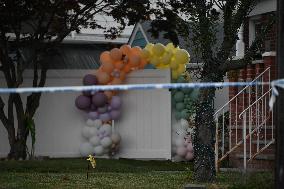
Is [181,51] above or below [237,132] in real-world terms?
above

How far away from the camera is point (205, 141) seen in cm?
926

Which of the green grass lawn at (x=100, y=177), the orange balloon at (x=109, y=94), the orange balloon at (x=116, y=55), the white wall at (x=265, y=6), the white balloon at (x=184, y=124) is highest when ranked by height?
the white wall at (x=265, y=6)

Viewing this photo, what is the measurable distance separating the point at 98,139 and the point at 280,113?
32.4 feet

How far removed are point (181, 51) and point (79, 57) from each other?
6782mm

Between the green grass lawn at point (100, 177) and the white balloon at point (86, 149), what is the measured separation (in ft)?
6.32

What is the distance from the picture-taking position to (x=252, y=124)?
12.9 meters

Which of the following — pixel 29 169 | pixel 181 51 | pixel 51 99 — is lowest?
pixel 29 169

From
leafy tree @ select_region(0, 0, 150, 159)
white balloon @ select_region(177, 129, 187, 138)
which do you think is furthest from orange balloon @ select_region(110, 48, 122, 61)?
white balloon @ select_region(177, 129, 187, 138)

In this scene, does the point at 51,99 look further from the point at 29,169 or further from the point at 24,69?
the point at 29,169

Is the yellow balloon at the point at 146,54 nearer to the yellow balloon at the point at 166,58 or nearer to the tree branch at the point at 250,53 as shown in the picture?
the yellow balloon at the point at 166,58

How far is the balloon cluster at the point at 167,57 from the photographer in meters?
15.9

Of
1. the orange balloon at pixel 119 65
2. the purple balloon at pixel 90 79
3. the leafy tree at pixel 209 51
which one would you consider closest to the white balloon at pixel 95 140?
the purple balloon at pixel 90 79

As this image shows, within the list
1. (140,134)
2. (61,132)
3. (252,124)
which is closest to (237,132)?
(252,124)

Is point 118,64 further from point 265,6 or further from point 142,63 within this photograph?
point 265,6
